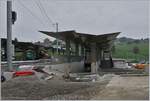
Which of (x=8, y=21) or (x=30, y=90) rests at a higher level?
(x=8, y=21)

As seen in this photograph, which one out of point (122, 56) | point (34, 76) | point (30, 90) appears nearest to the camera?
point (30, 90)

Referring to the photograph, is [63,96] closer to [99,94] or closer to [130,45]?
[99,94]

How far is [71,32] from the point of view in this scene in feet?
109

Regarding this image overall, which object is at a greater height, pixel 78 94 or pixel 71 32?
pixel 71 32

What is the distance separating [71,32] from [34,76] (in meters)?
13.1

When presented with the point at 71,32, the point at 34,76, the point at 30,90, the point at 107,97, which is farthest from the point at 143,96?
the point at 71,32

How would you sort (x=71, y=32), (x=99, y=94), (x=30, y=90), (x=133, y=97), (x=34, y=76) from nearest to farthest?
(x=133, y=97) → (x=99, y=94) → (x=30, y=90) → (x=34, y=76) → (x=71, y=32)

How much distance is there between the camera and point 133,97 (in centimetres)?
1173

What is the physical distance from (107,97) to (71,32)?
71.2ft

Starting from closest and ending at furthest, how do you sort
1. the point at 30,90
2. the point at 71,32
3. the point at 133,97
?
1. the point at 133,97
2. the point at 30,90
3. the point at 71,32

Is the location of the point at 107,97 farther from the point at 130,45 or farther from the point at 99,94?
the point at 130,45

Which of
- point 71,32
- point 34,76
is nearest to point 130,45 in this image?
point 71,32

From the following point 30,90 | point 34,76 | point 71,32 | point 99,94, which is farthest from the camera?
point 71,32

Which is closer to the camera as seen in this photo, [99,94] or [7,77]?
[99,94]
